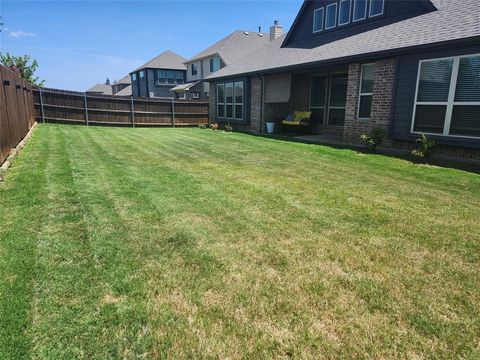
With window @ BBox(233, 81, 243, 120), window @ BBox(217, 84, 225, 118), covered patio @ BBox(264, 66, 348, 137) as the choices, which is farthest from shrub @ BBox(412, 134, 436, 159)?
window @ BBox(217, 84, 225, 118)

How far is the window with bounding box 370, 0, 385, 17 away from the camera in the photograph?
12.1 metres

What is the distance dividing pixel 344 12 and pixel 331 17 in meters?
0.77

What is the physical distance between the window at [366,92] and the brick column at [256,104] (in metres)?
5.86

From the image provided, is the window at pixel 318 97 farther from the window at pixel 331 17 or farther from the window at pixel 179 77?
the window at pixel 179 77

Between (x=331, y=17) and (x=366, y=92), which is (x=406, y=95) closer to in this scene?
(x=366, y=92)

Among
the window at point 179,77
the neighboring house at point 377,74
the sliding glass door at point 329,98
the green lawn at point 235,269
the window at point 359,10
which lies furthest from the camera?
the window at point 179,77

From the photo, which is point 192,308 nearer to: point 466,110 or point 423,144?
point 423,144

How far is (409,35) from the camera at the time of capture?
31.6 feet

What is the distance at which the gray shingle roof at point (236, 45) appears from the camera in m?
30.5

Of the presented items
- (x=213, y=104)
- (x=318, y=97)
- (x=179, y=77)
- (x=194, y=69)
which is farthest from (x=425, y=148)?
(x=179, y=77)

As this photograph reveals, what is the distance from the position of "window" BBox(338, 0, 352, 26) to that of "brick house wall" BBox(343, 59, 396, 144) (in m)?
3.98

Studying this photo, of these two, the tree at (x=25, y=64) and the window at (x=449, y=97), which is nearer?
the window at (x=449, y=97)

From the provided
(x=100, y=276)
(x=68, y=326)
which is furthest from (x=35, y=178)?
(x=68, y=326)

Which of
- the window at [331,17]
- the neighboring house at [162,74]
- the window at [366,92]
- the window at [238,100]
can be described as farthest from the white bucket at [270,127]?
the neighboring house at [162,74]
